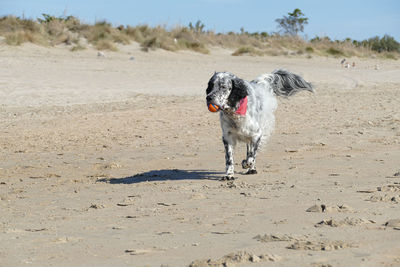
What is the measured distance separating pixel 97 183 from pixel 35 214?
6.05ft

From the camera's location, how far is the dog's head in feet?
24.2

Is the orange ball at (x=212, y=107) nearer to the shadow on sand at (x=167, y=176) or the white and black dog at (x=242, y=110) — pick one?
the white and black dog at (x=242, y=110)

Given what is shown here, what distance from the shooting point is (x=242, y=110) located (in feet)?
24.9

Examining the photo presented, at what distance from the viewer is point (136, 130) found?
1198 centimetres

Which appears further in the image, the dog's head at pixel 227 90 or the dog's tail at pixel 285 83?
the dog's tail at pixel 285 83

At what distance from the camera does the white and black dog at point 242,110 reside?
293 inches

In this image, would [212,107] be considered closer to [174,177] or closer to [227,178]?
[227,178]

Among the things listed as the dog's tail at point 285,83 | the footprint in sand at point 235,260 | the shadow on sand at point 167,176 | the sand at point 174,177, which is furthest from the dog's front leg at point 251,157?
the footprint in sand at point 235,260

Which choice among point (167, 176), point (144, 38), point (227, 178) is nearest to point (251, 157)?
point (227, 178)

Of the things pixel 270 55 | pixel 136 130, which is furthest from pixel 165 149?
pixel 270 55

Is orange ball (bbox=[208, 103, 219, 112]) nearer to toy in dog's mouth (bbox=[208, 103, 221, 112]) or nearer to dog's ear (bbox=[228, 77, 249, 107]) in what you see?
toy in dog's mouth (bbox=[208, 103, 221, 112])

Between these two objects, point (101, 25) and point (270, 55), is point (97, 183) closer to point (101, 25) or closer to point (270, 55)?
point (101, 25)

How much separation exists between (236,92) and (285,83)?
2165mm

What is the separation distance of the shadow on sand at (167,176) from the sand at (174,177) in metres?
0.02
